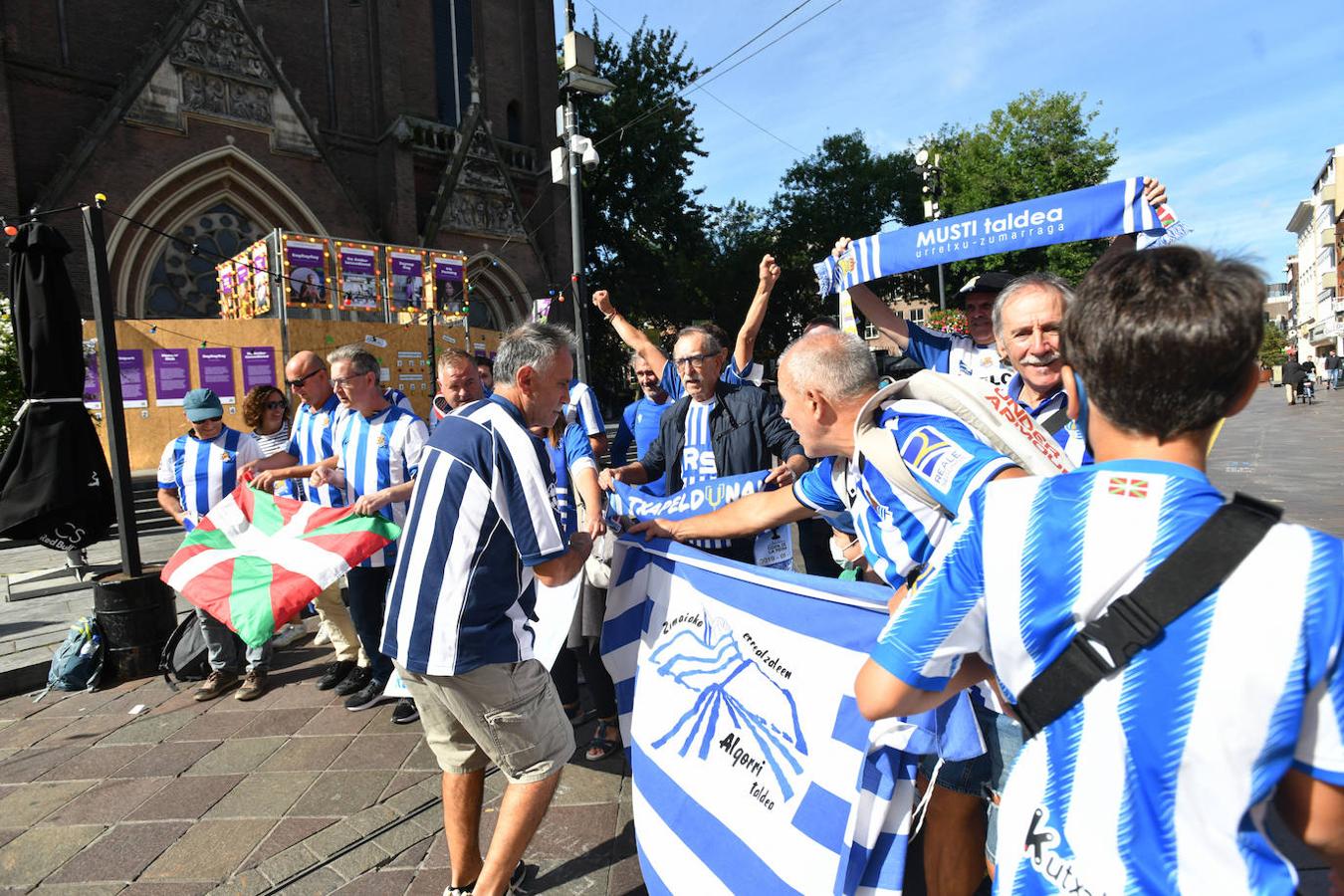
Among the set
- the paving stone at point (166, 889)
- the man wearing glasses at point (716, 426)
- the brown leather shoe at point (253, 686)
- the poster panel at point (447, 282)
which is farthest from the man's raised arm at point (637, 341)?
the poster panel at point (447, 282)

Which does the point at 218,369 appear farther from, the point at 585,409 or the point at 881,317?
the point at 881,317

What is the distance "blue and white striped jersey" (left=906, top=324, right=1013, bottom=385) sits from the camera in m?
3.88

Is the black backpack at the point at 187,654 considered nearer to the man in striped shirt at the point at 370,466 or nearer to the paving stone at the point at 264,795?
the man in striped shirt at the point at 370,466

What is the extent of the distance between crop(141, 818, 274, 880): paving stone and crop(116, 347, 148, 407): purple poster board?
1200cm

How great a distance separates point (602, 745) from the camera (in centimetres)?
359

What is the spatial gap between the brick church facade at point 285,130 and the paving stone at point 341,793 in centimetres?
1655

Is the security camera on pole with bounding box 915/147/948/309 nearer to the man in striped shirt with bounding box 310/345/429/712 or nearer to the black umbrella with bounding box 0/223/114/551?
the man in striped shirt with bounding box 310/345/429/712

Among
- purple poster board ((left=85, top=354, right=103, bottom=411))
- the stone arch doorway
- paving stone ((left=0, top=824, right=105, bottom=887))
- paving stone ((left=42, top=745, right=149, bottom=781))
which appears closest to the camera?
paving stone ((left=0, top=824, right=105, bottom=887))

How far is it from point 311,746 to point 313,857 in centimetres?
115

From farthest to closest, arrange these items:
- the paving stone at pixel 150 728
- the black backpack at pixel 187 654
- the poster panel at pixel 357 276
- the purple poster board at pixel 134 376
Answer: the poster panel at pixel 357 276 < the purple poster board at pixel 134 376 < the black backpack at pixel 187 654 < the paving stone at pixel 150 728

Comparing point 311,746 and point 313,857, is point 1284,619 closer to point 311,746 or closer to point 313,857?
point 313,857

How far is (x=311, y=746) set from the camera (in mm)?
3857

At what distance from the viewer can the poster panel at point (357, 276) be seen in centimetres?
1563

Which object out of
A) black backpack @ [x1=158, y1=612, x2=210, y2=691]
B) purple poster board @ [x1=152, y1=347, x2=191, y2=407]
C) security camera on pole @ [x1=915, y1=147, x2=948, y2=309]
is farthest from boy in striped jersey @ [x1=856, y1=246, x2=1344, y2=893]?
security camera on pole @ [x1=915, y1=147, x2=948, y2=309]
